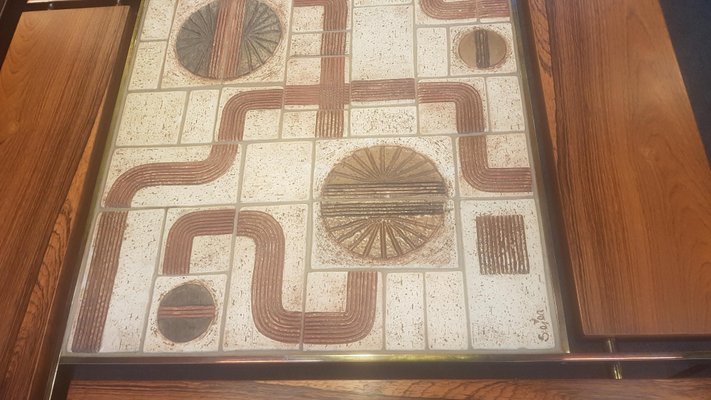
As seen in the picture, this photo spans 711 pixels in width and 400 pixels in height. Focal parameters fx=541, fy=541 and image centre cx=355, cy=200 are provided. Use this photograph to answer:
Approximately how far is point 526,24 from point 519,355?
3.31 ft

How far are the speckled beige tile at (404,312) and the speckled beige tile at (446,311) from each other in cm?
2

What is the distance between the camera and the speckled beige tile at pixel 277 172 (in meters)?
1.46

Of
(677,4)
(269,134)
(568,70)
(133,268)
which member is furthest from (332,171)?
(677,4)

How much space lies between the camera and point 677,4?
Result: 73.2 inches

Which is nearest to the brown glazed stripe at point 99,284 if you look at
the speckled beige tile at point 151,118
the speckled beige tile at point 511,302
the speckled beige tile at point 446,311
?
the speckled beige tile at point 151,118

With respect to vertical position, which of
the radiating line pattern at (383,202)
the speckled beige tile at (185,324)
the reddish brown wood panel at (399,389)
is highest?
the radiating line pattern at (383,202)

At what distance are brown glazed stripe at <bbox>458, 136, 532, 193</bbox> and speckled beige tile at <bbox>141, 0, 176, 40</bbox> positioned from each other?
1036mm

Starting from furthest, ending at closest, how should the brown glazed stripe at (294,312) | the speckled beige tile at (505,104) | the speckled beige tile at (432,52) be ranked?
the speckled beige tile at (432,52), the speckled beige tile at (505,104), the brown glazed stripe at (294,312)

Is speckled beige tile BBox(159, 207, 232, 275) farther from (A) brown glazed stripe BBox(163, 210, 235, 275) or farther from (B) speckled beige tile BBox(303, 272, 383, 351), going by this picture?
(B) speckled beige tile BBox(303, 272, 383, 351)

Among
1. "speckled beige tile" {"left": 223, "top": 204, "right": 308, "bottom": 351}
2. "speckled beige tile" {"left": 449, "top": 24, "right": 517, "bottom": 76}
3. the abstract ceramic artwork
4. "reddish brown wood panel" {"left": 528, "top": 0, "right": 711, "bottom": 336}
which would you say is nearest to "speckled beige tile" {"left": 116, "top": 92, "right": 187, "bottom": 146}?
the abstract ceramic artwork

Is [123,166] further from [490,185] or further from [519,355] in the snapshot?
[519,355]

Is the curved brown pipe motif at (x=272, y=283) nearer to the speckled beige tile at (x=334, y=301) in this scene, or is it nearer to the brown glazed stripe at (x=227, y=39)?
the speckled beige tile at (x=334, y=301)

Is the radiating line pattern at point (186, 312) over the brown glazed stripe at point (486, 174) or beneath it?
beneath

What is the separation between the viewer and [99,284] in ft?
4.50
